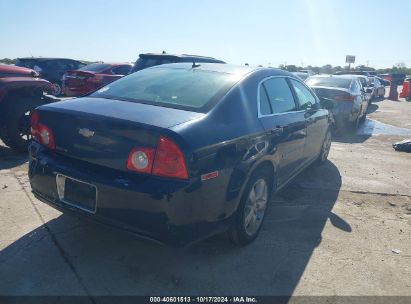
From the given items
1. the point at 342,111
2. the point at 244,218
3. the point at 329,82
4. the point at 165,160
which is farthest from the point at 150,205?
the point at 329,82

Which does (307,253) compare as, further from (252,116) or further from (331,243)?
(252,116)

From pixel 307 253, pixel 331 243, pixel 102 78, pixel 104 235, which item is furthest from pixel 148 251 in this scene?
pixel 102 78

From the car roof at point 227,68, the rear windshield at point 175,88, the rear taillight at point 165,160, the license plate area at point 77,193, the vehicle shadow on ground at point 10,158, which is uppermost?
the car roof at point 227,68

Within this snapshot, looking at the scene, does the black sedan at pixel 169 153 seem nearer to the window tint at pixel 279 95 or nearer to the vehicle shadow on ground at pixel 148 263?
the window tint at pixel 279 95

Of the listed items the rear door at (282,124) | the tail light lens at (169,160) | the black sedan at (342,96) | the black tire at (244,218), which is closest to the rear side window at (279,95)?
the rear door at (282,124)

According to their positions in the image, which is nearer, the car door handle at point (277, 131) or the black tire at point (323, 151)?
the car door handle at point (277, 131)

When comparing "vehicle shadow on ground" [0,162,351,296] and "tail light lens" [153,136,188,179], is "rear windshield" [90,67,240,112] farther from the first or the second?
"vehicle shadow on ground" [0,162,351,296]

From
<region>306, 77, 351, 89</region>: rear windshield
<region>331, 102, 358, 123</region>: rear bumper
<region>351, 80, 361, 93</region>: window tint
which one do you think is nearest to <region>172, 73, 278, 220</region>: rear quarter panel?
<region>331, 102, 358, 123</region>: rear bumper

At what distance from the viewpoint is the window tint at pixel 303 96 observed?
15.8 ft

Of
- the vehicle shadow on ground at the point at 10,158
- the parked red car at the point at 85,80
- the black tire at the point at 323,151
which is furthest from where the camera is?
the parked red car at the point at 85,80

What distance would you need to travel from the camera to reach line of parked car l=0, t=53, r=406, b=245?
264 cm

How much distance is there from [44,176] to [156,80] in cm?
143

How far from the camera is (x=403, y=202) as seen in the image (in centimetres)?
509

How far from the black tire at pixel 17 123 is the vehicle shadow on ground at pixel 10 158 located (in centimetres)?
Answer: 12
